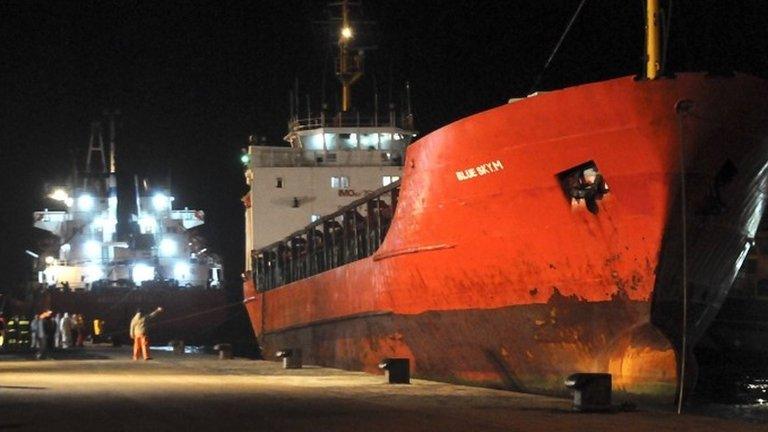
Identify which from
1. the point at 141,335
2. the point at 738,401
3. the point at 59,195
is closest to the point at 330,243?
the point at 141,335

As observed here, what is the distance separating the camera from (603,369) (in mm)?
11734

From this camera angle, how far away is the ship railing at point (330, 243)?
1861cm

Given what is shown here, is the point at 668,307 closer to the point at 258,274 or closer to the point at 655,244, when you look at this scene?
the point at 655,244

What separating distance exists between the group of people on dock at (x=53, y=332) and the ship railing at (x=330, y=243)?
18.8ft

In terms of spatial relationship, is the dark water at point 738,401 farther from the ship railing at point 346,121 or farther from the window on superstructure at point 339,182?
the ship railing at point 346,121

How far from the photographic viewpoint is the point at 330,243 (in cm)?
2239

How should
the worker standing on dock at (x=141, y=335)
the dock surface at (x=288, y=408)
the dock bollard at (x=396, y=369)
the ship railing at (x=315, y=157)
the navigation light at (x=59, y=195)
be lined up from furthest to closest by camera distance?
the navigation light at (x=59, y=195), the ship railing at (x=315, y=157), the worker standing on dock at (x=141, y=335), the dock bollard at (x=396, y=369), the dock surface at (x=288, y=408)

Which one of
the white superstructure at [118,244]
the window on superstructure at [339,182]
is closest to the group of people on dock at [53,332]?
the window on superstructure at [339,182]

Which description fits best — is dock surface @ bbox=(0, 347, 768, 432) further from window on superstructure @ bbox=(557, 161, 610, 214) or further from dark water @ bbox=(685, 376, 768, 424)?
window on superstructure @ bbox=(557, 161, 610, 214)

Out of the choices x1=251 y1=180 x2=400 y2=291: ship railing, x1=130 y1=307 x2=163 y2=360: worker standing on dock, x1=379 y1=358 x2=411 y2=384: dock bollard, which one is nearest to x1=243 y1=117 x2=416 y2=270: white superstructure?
x1=251 y1=180 x2=400 y2=291: ship railing

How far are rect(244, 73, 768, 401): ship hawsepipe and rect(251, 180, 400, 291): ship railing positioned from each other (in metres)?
3.41

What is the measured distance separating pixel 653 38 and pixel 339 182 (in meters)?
18.0

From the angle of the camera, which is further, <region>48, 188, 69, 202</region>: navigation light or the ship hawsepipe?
<region>48, 188, 69, 202</region>: navigation light

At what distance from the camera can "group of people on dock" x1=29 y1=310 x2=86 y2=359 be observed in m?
22.7
